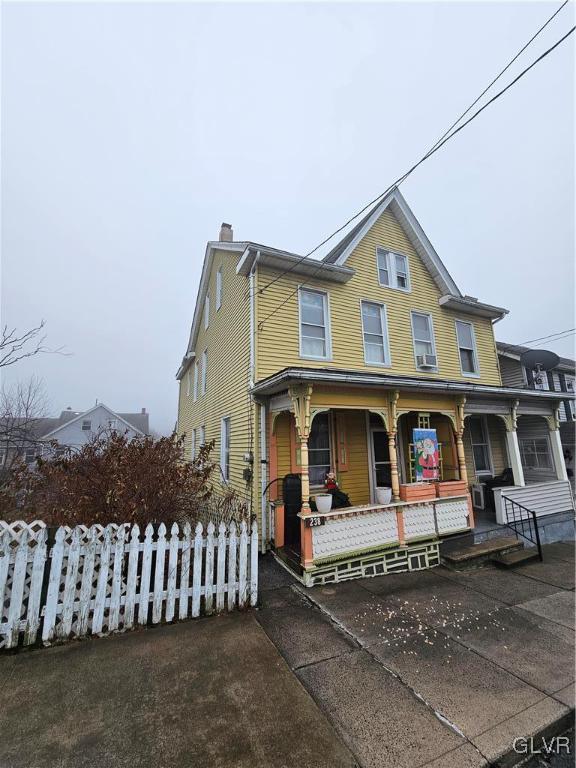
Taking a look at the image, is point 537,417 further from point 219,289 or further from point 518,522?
point 219,289

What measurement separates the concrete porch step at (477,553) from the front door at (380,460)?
2.44 m

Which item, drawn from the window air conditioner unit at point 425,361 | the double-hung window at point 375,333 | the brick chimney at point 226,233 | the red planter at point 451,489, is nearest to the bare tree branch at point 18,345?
the brick chimney at point 226,233

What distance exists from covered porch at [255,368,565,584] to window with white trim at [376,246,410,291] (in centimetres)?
446

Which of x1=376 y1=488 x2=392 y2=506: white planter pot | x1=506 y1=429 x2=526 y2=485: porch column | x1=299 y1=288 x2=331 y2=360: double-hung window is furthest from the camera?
x1=506 y1=429 x2=526 y2=485: porch column

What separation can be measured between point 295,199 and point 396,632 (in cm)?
5160

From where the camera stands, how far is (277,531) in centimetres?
714

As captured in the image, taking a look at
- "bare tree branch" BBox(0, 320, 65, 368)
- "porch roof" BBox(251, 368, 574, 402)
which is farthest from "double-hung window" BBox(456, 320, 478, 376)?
"bare tree branch" BBox(0, 320, 65, 368)

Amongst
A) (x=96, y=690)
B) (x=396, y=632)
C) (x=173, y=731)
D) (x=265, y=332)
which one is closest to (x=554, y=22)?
(x=265, y=332)

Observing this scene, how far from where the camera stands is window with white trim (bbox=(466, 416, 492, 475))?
1187 centimetres

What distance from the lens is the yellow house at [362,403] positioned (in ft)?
21.5

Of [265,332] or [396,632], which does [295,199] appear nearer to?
[265,332]

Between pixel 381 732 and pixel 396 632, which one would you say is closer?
pixel 381 732

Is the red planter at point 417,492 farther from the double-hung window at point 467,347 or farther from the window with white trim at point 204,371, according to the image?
the window with white trim at point 204,371

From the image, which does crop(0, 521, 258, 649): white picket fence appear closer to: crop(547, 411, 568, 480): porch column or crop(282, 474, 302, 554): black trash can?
crop(282, 474, 302, 554): black trash can
